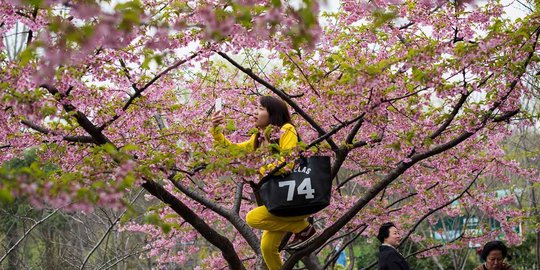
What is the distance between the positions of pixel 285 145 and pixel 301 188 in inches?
13.4

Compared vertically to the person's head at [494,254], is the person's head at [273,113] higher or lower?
higher

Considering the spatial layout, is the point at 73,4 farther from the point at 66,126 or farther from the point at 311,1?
the point at 66,126

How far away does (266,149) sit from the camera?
431 centimetres

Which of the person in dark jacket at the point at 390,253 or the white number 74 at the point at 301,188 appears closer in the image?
the white number 74 at the point at 301,188

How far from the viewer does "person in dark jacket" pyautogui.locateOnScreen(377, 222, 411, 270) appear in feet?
17.2

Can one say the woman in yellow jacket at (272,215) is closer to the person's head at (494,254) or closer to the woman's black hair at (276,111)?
the woman's black hair at (276,111)

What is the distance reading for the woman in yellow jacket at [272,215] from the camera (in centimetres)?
476

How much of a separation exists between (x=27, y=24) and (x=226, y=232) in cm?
1054

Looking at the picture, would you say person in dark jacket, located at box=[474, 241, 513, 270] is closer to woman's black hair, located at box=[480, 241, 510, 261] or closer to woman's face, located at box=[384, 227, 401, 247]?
woman's black hair, located at box=[480, 241, 510, 261]

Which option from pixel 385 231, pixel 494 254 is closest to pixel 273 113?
pixel 385 231

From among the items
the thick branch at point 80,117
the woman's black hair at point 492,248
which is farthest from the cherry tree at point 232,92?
the woman's black hair at point 492,248

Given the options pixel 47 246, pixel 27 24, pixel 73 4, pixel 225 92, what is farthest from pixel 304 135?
pixel 47 246

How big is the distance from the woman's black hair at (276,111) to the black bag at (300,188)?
504mm

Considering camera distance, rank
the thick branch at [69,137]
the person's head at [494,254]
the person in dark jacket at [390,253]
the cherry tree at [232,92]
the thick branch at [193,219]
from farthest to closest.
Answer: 1. the person's head at [494,254]
2. the person in dark jacket at [390,253]
3. the thick branch at [69,137]
4. the thick branch at [193,219]
5. the cherry tree at [232,92]
